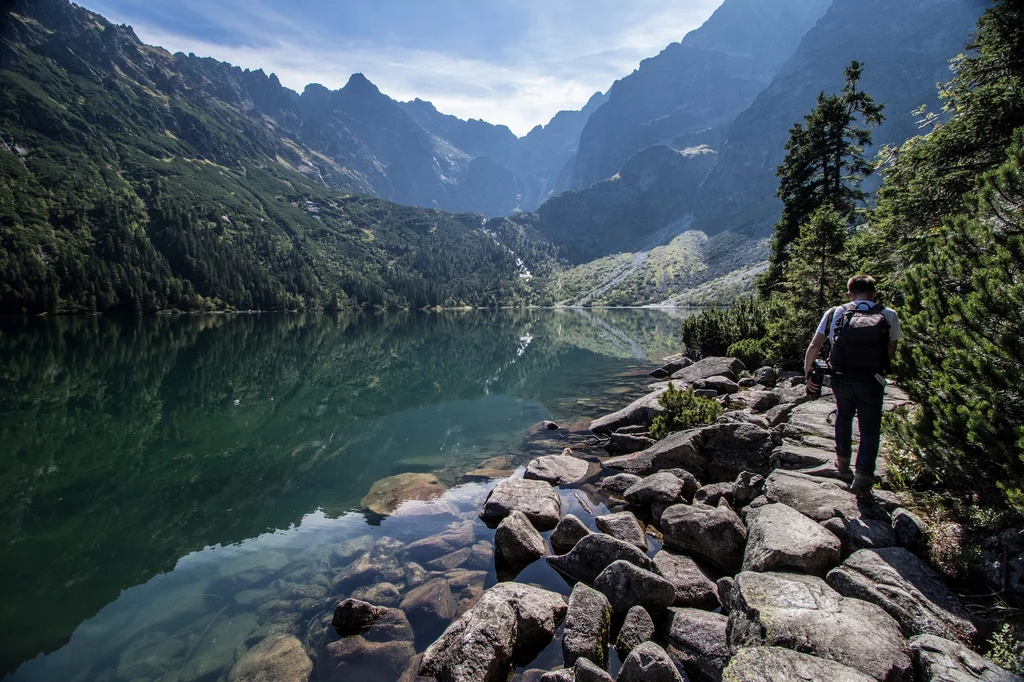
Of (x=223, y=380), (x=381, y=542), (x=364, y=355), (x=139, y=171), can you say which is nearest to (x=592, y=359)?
A: (x=364, y=355)

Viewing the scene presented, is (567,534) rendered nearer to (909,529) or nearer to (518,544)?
(518,544)

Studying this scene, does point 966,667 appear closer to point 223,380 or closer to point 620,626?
point 620,626

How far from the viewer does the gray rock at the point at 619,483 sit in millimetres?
13047

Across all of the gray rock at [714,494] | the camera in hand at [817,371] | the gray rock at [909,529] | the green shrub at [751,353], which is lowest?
the gray rock at [714,494]

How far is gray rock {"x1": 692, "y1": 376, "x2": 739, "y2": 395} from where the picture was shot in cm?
2053

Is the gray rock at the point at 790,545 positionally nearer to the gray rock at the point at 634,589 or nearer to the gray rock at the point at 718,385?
the gray rock at the point at 634,589

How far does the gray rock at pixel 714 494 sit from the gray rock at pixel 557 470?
4.74 metres

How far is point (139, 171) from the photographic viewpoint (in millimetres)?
198125

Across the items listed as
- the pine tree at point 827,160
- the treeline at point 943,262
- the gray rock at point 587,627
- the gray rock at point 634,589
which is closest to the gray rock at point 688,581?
the gray rock at point 634,589

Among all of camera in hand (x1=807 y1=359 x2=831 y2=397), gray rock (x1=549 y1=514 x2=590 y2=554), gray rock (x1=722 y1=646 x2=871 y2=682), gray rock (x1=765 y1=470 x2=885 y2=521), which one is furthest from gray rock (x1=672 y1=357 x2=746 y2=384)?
gray rock (x1=722 y1=646 x2=871 y2=682)

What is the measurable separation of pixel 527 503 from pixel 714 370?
15.6 m

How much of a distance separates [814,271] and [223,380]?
3967 cm

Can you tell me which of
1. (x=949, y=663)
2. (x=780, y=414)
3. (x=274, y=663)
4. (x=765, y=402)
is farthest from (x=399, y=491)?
(x=949, y=663)

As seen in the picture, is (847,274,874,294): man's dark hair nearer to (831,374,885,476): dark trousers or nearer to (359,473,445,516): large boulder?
(831,374,885,476): dark trousers
